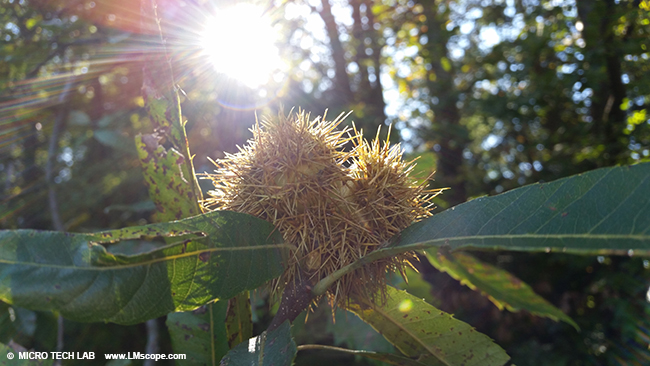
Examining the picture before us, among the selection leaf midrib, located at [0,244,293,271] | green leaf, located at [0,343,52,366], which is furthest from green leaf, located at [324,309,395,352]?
green leaf, located at [0,343,52,366]

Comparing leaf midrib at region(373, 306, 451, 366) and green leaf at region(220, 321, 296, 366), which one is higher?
green leaf at region(220, 321, 296, 366)

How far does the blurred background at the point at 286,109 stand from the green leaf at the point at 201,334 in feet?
2.02

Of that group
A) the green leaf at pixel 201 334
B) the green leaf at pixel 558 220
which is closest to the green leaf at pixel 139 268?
the green leaf at pixel 558 220

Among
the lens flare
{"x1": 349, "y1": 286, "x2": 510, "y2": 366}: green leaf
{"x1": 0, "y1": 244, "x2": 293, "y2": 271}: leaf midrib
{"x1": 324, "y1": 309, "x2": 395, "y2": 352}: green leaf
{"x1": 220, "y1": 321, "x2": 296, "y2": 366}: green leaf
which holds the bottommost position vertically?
{"x1": 324, "y1": 309, "x2": 395, "y2": 352}: green leaf

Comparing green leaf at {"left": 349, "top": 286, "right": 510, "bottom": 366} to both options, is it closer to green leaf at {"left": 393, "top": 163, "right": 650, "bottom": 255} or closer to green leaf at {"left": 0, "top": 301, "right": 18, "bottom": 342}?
green leaf at {"left": 393, "top": 163, "right": 650, "bottom": 255}

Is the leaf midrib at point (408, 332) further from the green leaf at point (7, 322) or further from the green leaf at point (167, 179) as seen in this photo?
the green leaf at point (7, 322)

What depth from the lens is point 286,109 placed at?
322 cm

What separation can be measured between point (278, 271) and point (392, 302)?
0.39 metres

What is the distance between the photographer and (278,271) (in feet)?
3.07

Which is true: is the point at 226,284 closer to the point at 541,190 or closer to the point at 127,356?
the point at 541,190

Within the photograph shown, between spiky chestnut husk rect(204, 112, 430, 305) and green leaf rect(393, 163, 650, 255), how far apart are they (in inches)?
5.8

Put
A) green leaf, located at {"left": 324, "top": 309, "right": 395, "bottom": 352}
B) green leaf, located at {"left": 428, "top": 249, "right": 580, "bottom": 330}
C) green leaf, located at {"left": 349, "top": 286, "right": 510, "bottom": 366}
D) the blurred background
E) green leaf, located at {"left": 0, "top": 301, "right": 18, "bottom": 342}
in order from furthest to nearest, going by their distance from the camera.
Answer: the blurred background
green leaf, located at {"left": 324, "top": 309, "right": 395, "bottom": 352}
green leaf, located at {"left": 0, "top": 301, "right": 18, "bottom": 342}
green leaf, located at {"left": 428, "top": 249, "right": 580, "bottom": 330}
green leaf, located at {"left": 349, "top": 286, "right": 510, "bottom": 366}

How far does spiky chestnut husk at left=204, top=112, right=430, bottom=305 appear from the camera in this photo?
37.9 inches

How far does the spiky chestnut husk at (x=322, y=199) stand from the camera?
96 centimetres
